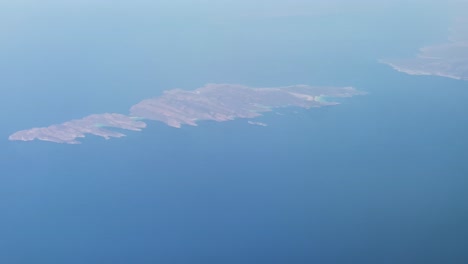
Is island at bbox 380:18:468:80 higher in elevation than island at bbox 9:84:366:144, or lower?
higher

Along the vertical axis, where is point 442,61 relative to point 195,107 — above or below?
Result: above

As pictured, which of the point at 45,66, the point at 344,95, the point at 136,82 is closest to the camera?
the point at 344,95

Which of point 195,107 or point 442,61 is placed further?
point 442,61

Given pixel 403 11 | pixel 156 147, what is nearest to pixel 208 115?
pixel 156 147

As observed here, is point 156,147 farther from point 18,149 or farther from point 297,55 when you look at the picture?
point 297,55

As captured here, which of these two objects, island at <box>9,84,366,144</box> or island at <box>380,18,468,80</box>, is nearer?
island at <box>9,84,366,144</box>
